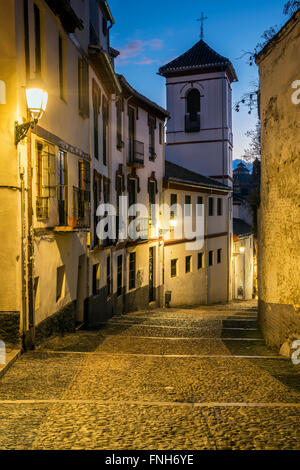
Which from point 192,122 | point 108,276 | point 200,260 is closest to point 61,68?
point 108,276

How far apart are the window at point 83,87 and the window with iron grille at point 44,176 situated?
3.17 m

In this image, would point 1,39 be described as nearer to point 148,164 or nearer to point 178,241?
point 148,164

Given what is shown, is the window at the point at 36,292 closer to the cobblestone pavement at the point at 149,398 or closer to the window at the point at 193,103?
the cobblestone pavement at the point at 149,398

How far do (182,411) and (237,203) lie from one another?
40.9 meters

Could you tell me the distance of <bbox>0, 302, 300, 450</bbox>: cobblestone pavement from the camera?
5.04 m

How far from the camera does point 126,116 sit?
20875 mm

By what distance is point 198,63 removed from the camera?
34656 millimetres

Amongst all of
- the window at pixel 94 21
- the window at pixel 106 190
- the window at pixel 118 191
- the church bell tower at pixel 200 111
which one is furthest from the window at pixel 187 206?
the window at pixel 94 21

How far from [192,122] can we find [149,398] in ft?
102

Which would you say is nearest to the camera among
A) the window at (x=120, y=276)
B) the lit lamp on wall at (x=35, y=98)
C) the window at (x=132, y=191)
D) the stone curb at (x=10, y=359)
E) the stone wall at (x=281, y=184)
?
the stone curb at (x=10, y=359)

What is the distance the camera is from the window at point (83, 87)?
13547 millimetres

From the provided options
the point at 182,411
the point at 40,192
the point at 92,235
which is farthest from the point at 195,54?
the point at 182,411

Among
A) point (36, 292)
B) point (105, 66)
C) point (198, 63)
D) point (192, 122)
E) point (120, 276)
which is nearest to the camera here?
point (36, 292)

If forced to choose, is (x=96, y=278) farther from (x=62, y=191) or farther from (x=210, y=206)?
(x=210, y=206)
